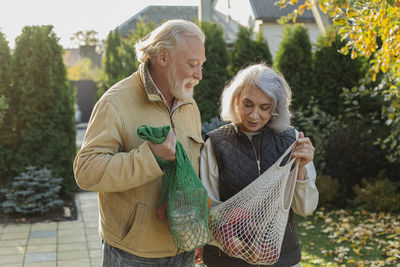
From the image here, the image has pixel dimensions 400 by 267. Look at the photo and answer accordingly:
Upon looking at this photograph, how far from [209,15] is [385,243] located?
15.4m

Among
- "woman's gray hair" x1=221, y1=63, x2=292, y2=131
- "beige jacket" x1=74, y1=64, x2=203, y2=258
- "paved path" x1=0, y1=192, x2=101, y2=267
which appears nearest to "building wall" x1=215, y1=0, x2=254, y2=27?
"paved path" x1=0, y1=192, x2=101, y2=267

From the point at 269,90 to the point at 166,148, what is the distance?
0.65 meters

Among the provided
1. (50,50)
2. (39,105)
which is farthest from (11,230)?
(50,50)

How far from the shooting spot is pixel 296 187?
2162 millimetres

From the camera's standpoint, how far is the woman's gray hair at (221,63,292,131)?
218cm

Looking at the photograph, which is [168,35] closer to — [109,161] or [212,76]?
[109,161]

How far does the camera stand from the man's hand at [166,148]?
1.79 m

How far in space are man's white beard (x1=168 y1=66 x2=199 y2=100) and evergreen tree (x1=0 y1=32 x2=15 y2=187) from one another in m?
5.02

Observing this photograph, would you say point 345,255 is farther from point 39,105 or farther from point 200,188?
point 39,105

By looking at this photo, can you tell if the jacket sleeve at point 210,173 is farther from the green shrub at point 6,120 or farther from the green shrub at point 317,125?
the green shrub at point 6,120

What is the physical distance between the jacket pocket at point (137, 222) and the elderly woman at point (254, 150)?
368mm

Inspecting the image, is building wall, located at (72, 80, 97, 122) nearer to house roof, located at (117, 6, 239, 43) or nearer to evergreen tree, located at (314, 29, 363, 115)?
house roof, located at (117, 6, 239, 43)

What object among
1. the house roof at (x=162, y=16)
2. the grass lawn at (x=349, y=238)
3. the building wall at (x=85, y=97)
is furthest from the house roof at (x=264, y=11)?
the building wall at (x=85, y=97)

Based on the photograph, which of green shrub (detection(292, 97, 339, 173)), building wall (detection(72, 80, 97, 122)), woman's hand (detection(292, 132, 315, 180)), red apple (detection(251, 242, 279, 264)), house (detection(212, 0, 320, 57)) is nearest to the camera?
red apple (detection(251, 242, 279, 264))
